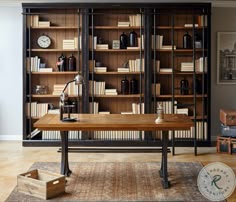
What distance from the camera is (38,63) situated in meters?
7.19

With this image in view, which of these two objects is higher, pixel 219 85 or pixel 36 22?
pixel 36 22

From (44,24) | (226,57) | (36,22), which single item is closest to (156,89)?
(226,57)

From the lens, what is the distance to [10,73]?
298 inches

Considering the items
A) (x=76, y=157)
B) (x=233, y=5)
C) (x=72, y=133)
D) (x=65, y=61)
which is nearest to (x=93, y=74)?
(x=65, y=61)

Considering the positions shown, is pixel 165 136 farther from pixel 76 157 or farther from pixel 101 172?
pixel 76 157

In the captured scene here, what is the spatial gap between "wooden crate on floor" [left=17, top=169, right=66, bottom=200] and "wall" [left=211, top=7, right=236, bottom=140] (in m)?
3.75

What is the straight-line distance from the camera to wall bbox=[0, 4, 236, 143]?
24.4ft

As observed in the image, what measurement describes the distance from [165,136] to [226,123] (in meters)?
2.14

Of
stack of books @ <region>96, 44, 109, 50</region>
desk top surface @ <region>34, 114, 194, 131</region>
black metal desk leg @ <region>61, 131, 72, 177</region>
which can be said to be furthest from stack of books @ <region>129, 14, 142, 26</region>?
black metal desk leg @ <region>61, 131, 72, 177</region>

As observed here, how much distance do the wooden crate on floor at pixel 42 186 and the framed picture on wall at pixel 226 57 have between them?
3909 mm

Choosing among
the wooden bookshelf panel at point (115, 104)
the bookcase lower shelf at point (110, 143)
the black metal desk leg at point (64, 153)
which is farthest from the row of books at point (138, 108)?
the black metal desk leg at point (64, 153)

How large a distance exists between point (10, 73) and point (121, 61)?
1.97 meters

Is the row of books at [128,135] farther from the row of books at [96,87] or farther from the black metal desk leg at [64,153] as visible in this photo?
the black metal desk leg at [64,153]

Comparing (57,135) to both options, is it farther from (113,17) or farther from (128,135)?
(113,17)
